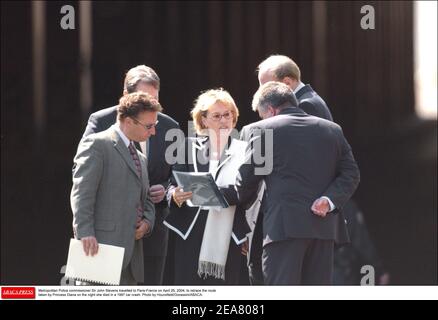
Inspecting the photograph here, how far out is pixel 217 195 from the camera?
4941 mm

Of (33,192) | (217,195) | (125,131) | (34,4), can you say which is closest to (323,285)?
(217,195)

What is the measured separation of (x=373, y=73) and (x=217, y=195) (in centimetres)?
175

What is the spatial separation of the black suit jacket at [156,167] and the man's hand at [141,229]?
47 cm

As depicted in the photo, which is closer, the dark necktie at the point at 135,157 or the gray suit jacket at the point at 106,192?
the gray suit jacket at the point at 106,192

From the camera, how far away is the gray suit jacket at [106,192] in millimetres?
4621

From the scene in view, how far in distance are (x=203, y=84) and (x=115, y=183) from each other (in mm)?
1799

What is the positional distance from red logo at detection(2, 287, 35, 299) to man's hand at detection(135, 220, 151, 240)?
3.76ft

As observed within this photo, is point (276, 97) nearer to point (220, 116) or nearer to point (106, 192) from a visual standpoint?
point (220, 116)

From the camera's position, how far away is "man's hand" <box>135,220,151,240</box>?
15.7ft

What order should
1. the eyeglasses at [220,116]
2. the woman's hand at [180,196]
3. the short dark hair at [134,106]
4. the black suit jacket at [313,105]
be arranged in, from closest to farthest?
the short dark hair at [134,106] → the woman's hand at [180,196] → the eyeglasses at [220,116] → the black suit jacket at [313,105]

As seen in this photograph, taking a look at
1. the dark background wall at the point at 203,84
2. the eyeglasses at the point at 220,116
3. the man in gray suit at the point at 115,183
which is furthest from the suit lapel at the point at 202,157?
the dark background wall at the point at 203,84

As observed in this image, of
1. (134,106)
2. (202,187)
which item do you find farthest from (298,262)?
(134,106)

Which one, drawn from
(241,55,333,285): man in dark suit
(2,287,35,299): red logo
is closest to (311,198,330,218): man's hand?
(241,55,333,285): man in dark suit

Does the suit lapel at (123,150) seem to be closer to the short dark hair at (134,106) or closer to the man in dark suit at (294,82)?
the short dark hair at (134,106)
